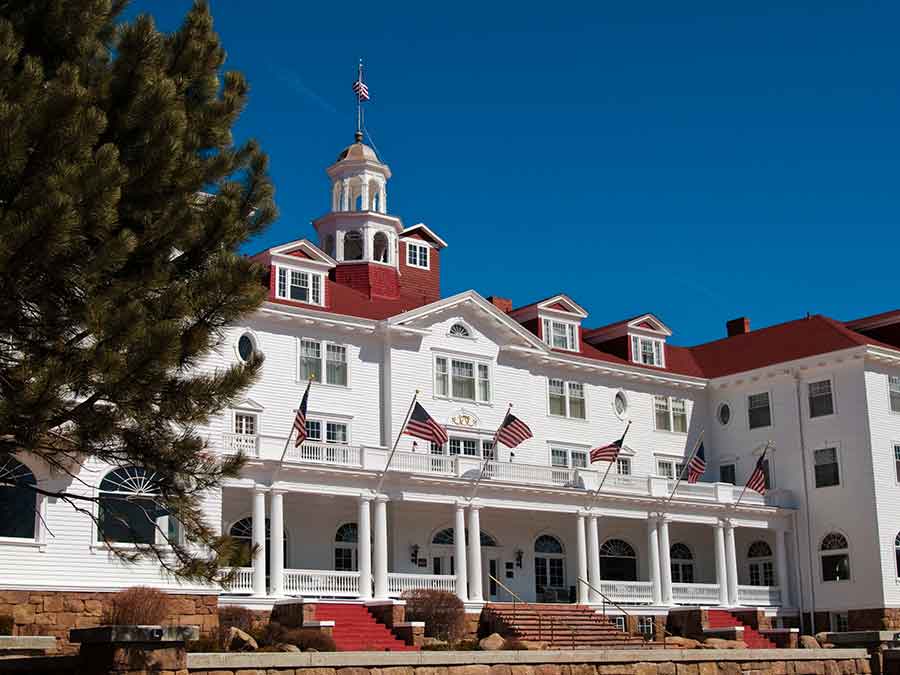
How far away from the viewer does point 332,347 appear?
128 ft

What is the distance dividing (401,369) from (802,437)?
15.2m

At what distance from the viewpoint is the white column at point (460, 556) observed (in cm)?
3616

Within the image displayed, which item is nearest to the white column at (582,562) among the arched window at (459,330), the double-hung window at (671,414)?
the arched window at (459,330)

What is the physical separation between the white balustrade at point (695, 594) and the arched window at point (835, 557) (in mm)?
4312

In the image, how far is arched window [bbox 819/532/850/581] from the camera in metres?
43.5

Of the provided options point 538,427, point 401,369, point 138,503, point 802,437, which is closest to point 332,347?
point 401,369

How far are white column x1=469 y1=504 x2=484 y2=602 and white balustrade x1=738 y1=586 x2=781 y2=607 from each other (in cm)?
1098

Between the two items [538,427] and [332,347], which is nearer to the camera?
[332,347]

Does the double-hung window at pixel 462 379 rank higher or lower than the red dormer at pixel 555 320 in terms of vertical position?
lower

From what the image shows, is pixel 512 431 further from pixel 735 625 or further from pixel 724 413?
pixel 724 413

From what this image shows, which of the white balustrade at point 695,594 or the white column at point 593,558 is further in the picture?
the white balustrade at point 695,594

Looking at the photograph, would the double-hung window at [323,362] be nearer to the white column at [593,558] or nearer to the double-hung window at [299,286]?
the double-hung window at [299,286]

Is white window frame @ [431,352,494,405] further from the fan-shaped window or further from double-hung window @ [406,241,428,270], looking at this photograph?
double-hung window @ [406,241,428,270]

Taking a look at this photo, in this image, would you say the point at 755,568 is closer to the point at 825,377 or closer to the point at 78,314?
the point at 825,377
